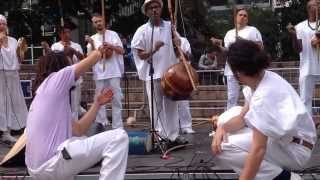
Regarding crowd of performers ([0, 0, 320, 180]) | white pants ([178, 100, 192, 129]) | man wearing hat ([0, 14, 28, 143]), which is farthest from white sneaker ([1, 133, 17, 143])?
crowd of performers ([0, 0, 320, 180])

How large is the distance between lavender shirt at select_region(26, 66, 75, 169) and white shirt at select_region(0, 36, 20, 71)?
12.4 feet

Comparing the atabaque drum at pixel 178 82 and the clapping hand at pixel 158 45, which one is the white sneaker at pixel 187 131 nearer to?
the atabaque drum at pixel 178 82

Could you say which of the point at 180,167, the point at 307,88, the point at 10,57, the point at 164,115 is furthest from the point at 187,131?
the point at 180,167

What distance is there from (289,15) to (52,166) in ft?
47.6

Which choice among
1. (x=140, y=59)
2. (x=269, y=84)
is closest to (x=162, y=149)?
(x=140, y=59)

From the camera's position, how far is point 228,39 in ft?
30.3

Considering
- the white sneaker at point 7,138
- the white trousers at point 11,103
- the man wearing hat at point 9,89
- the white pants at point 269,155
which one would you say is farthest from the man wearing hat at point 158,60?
the white pants at point 269,155

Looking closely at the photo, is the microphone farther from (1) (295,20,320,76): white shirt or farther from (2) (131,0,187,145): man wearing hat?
(1) (295,20,320,76): white shirt

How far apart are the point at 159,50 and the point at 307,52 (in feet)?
6.51

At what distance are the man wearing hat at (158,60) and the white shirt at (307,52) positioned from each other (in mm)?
1674

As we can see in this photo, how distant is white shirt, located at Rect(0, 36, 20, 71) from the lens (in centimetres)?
861

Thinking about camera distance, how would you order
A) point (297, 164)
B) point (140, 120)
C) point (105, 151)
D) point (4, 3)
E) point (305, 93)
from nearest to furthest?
point (297, 164), point (105, 151), point (305, 93), point (140, 120), point (4, 3)

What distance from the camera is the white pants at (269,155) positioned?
177 inches

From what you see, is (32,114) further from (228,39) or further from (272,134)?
(228,39)
